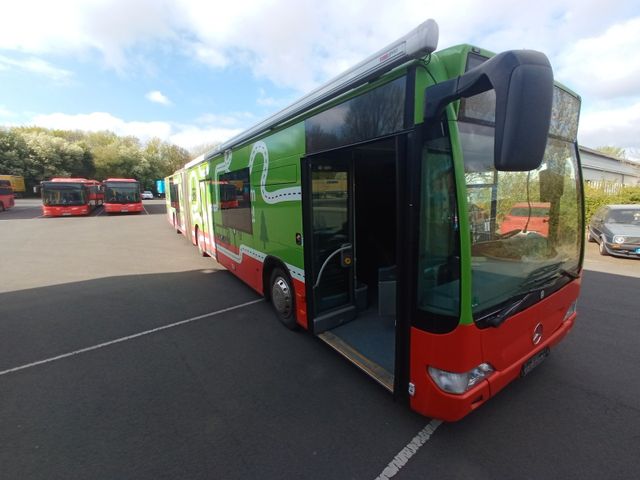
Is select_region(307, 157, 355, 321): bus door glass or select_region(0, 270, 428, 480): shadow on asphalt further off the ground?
select_region(307, 157, 355, 321): bus door glass

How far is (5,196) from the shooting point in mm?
25375

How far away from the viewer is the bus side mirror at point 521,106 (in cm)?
145

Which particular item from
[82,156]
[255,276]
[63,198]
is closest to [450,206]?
[255,276]

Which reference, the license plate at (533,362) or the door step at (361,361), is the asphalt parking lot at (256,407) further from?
the license plate at (533,362)

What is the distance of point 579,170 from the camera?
280 cm

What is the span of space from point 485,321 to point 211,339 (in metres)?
3.40

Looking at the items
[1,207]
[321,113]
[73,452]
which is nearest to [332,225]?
[321,113]

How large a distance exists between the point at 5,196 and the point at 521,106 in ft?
120

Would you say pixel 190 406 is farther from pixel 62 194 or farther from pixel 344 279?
pixel 62 194

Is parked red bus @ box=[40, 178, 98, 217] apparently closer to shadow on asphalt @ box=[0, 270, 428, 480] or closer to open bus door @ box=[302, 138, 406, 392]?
shadow on asphalt @ box=[0, 270, 428, 480]

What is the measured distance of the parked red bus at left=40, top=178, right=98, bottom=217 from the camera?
20281 millimetres

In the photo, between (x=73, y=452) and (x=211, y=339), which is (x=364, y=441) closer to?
(x=73, y=452)

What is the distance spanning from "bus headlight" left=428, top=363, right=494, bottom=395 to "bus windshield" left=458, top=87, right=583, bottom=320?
425 millimetres

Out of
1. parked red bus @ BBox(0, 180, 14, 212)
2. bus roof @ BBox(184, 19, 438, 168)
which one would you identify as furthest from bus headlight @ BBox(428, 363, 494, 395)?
parked red bus @ BBox(0, 180, 14, 212)
